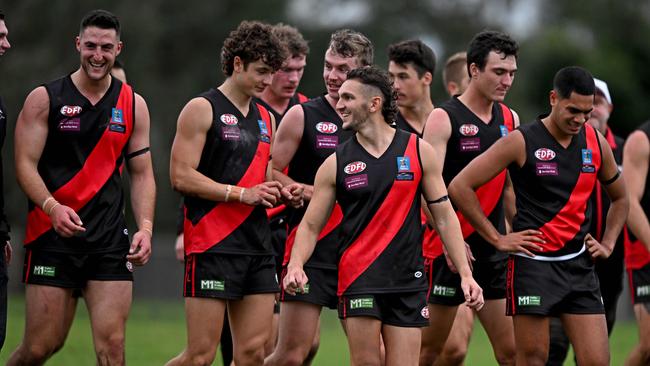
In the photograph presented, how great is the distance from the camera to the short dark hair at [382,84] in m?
8.70

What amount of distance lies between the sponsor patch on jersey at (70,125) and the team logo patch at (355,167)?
2091mm

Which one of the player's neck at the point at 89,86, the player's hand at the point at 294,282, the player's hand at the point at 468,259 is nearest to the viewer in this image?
the player's hand at the point at 294,282

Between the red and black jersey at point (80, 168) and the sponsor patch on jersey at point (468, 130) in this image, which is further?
the sponsor patch on jersey at point (468, 130)

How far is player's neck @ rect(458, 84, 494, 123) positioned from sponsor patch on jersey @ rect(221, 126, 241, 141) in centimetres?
213

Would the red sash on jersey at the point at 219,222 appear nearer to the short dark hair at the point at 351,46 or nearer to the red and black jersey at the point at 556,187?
the short dark hair at the point at 351,46

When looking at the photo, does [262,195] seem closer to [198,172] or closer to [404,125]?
[198,172]

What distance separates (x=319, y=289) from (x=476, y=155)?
5.72 ft

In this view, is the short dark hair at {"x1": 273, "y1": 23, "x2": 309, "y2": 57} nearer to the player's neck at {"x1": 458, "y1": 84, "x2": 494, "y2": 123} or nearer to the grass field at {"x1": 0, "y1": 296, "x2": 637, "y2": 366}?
the player's neck at {"x1": 458, "y1": 84, "x2": 494, "y2": 123}

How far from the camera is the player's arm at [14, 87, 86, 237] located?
349 inches

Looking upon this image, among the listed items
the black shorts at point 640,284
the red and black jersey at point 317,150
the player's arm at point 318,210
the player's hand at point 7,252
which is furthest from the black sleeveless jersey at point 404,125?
the player's hand at point 7,252

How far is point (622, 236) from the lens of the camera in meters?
12.5

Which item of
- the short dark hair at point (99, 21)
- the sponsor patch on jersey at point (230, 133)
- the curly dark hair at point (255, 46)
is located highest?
the short dark hair at point (99, 21)

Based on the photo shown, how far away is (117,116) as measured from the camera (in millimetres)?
9242

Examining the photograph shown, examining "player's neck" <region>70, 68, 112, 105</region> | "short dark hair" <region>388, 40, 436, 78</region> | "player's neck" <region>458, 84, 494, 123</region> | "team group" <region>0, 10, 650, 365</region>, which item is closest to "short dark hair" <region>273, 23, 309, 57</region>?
"short dark hair" <region>388, 40, 436, 78</region>
